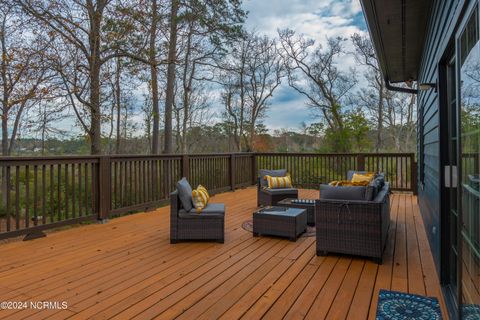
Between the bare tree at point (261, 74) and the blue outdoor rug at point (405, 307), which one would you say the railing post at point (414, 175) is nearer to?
the blue outdoor rug at point (405, 307)

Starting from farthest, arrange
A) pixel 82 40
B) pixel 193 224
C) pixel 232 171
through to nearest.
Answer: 1. pixel 232 171
2. pixel 82 40
3. pixel 193 224

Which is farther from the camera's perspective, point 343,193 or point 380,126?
point 380,126

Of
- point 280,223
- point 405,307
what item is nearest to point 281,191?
point 280,223

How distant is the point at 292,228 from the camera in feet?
12.8

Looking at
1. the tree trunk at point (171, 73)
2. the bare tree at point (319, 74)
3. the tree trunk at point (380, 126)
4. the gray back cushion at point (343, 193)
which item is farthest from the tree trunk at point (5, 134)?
the tree trunk at point (380, 126)

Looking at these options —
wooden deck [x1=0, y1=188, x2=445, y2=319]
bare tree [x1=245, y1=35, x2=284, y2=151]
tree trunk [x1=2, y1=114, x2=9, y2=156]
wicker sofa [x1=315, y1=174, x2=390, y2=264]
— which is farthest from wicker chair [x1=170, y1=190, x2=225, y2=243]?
bare tree [x1=245, y1=35, x2=284, y2=151]

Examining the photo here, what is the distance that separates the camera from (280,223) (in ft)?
13.1

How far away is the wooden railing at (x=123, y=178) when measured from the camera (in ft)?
13.1

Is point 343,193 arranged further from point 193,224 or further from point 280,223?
point 193,224

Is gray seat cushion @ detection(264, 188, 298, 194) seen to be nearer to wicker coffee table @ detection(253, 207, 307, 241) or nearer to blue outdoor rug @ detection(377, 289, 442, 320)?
wicker coffee table @ detection(253, 207, 307, 241)

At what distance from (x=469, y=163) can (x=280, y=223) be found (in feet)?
8.41

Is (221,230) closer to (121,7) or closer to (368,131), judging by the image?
(121,7)

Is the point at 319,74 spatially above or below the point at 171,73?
above

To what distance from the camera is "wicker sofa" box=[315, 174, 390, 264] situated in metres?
3.13
